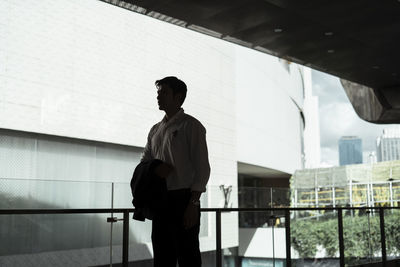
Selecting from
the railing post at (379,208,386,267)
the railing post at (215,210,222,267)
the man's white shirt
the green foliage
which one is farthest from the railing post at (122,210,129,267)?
the railing post at (379,208,386,267)

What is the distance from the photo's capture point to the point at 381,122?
1216cm

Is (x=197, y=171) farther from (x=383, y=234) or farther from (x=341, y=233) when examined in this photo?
(x=383, y=234)

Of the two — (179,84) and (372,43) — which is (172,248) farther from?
(372,43)

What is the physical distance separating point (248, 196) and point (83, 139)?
5.73m

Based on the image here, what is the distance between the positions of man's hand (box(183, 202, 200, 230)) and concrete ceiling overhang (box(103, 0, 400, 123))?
4.03m

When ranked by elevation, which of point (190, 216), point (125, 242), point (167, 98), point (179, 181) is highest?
point (167, 98)

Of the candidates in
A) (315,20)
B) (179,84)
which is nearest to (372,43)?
(315,20)

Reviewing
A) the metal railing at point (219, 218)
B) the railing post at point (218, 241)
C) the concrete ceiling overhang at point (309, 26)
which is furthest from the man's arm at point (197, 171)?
the concrete ceiling overhang at point (309, 26)

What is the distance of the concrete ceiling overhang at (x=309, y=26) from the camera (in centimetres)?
612

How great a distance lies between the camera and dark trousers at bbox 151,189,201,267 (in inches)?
101

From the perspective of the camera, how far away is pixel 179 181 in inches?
103

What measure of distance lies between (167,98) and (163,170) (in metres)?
0.42

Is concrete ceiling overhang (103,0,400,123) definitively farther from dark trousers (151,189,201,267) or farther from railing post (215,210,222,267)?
dark trousers (151,189,201,267)

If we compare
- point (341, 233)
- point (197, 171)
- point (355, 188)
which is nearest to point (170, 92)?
point (197, 171)
